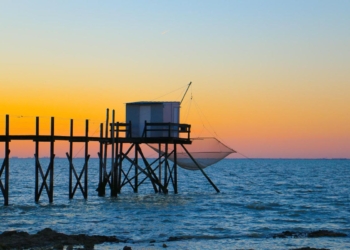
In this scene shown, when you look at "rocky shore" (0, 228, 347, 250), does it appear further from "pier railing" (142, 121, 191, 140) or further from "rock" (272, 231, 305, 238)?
"pier railing" (142, 121, 191, 140)

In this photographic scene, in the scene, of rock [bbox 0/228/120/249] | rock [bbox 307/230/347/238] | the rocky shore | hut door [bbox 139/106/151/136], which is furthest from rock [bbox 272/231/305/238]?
hut door [bbox 139/106/151/136]

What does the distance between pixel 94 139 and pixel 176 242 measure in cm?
1572

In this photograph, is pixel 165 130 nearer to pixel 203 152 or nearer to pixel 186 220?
pixel 203 152

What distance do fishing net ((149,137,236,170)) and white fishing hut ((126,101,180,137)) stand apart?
Result: 1851mm

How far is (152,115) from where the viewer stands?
135ft

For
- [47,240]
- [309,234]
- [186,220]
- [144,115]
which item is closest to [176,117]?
[144,115]

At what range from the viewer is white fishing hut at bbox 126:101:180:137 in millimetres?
40906

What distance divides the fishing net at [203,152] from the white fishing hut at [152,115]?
6.07 feet

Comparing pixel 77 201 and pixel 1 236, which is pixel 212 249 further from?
pixel 77 201

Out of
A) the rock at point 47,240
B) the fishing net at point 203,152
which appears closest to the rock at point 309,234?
the rock at point 47,240

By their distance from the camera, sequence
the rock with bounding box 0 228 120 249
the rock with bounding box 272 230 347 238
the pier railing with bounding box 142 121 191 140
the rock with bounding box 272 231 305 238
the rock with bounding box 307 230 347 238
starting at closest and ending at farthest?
the rock with bounding box 0 228 120 249, the rock with bounding box 272 231 305 238, the rock with bounding box 272 230 347 238, the rock with bounding box 307 230 347 238, the pier railing with bounding box 142 121 191 140

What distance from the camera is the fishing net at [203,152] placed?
4078cm

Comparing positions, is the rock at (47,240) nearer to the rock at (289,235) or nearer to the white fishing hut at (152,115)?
the rock at (289,235)

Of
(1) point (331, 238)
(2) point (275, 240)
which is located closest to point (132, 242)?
(2) point (275, 240)
